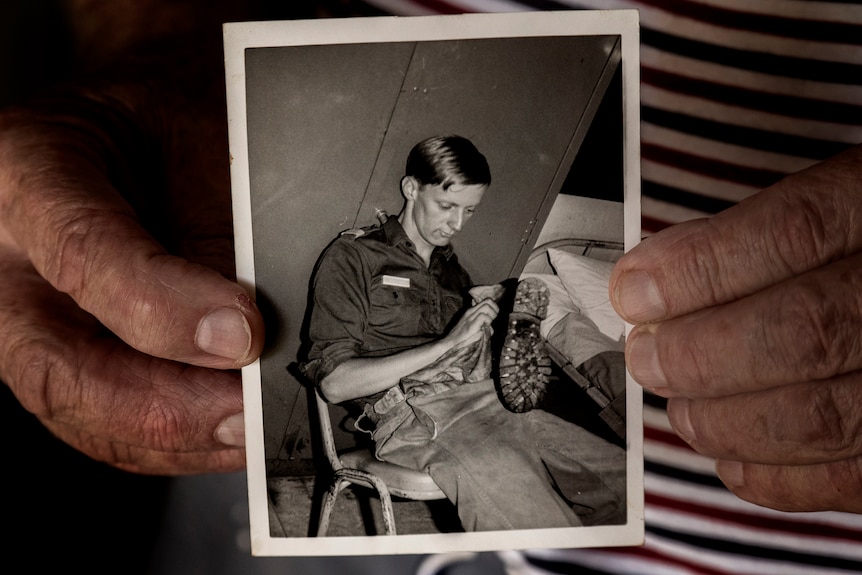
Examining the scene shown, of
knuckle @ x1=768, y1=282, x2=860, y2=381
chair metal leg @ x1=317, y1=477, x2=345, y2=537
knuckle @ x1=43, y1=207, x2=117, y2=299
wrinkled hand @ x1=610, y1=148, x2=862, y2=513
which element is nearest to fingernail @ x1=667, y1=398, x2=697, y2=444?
wrinkled hand @ x1=610, y1=148, x2=862, y2=513

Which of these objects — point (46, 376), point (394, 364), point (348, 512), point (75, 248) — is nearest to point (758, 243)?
point (394, 364)

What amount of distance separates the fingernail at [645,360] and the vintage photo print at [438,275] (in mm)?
43

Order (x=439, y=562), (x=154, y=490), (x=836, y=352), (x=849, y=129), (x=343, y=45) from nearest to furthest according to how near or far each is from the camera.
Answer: (x=836, y=352) < (x=343, y=45) < (x=849, y=129) < (x=439, y=562) < (x=154, y=490)

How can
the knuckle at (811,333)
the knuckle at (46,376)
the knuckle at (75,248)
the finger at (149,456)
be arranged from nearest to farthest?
the knuckle at (811,333) < the knuckle at (75,248) < the knuckle at (46,376) < the finger at (149,456)

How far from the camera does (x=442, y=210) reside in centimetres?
68

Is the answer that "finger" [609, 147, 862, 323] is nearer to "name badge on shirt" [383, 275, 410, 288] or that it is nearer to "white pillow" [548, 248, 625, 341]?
"white pillow" [548, 248, 625, 341]

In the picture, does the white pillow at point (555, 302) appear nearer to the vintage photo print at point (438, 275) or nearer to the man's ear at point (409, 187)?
the vintage photo print at point (438, 275)

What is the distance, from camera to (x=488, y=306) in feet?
2.23

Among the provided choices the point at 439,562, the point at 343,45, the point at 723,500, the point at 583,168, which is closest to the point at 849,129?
the point at 583,168

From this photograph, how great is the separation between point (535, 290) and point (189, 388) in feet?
1.34

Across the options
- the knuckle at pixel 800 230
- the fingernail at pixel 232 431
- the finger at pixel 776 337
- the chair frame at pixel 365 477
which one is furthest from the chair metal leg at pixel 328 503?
the knuckle at pixel 800 230

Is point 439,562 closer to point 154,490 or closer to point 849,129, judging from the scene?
point 154,490

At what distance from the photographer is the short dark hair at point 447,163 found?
2.20 feet

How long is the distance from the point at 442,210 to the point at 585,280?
0.56 feet
